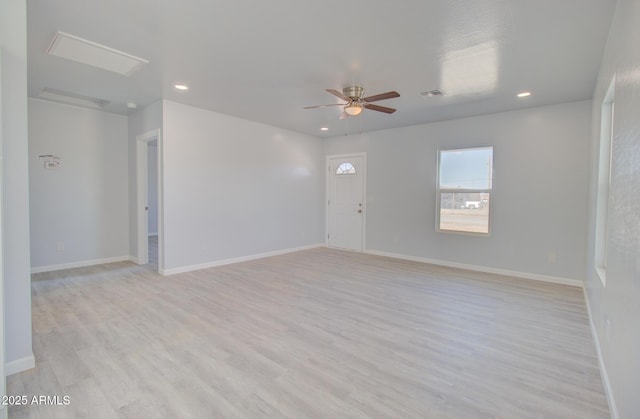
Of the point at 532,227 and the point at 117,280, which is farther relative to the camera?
the point at 532,227

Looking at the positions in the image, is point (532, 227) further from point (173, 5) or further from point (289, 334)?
point (173, 5)

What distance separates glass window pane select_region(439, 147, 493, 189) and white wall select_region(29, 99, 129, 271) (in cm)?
586

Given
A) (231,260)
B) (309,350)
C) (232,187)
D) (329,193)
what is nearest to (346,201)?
(329,193)

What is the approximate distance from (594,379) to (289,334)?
7.48 ft

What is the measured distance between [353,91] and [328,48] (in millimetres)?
960

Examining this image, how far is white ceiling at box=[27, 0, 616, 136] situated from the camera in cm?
226

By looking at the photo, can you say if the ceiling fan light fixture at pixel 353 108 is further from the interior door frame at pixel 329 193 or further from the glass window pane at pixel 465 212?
the interior door frame at pixel 329 193

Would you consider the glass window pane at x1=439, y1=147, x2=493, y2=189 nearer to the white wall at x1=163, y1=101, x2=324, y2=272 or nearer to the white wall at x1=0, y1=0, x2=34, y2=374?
the white wall at x1=163, y1=101, x2=324, y2=272

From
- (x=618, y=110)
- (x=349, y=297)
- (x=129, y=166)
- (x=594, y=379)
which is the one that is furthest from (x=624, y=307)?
(x=129, y=166)

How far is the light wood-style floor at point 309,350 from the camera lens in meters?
1.85

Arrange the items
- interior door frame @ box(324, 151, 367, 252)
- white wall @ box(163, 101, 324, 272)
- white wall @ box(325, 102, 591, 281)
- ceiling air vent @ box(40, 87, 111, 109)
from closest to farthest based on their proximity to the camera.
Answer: ceiling air vent @ box(40, 87, 111, 109) < white wall @ box(325, 102, 591, 281) < white wall @ box(163, 101, 324, 272) < interior door frame @ box(324, 151, 367, 252)

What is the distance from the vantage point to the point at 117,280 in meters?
4.34

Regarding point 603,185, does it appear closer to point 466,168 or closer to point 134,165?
point 466,168

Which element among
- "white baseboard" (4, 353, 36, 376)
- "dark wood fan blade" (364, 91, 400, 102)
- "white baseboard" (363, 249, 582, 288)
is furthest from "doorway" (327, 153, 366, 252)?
"white baseboard" (4, 353, 36, 376)
